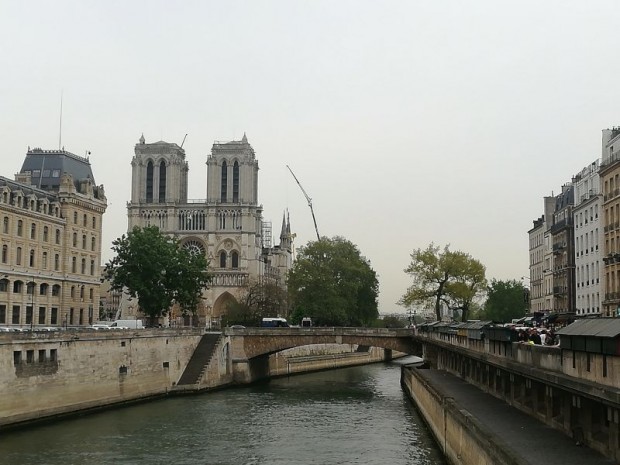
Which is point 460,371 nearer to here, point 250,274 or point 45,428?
point 45,428

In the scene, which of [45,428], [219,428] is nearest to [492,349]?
[219,428]

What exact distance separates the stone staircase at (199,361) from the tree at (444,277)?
27.2 meters

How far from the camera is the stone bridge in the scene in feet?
252

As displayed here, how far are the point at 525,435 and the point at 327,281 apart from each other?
82083 mm

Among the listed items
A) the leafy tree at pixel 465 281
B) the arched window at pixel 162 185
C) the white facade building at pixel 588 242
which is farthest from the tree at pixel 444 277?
the arched window at pixel 162 185

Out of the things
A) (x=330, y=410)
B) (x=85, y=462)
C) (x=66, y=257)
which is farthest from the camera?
(x=66, y=257)

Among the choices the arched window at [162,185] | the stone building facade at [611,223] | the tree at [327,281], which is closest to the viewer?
the stone building facade at [611,223]

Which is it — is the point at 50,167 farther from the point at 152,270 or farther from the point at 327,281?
the point at 327,281

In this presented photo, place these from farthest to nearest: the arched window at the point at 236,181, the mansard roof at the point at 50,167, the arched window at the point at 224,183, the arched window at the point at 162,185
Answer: the arched window at the point at 162,185
the arched window at the point at 224,183
the arched window at the point at 236,181
the mansard roof at the point at 50,167

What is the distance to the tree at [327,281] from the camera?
108562mm

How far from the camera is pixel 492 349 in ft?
123

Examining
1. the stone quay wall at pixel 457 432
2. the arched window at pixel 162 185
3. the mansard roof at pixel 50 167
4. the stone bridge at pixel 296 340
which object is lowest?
the stone quay wall at pixel 457 432

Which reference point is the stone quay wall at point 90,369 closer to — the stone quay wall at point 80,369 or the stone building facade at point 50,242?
the stone quay wall at point 80,369

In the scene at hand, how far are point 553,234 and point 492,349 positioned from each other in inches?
2007
